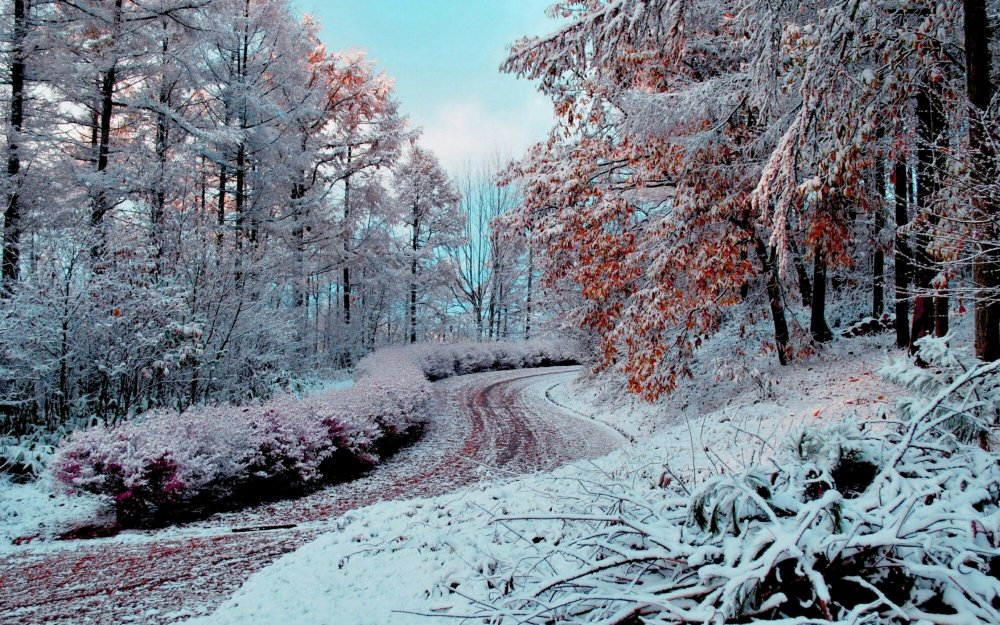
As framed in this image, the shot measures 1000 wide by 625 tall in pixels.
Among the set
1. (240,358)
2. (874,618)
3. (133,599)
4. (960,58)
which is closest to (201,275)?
(240,358)

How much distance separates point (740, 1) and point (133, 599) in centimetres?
986

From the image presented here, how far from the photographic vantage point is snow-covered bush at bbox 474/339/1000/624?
161 centimetres

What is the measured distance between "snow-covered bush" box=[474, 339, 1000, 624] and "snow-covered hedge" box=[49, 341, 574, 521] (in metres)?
6.07

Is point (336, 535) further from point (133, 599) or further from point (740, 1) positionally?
point (740, 1)

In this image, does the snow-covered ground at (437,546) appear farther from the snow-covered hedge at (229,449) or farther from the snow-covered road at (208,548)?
the snow-covered hedge at (229,449)

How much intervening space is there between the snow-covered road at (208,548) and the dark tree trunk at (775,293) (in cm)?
385

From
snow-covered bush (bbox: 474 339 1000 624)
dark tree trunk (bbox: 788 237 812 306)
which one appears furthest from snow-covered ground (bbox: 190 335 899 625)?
dark tree trunk (bbox: 788 237 812 306)

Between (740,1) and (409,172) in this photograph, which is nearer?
(740,1)

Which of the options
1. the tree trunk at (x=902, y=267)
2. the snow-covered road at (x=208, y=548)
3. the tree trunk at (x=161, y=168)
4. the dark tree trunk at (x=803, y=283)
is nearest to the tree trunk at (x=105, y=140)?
the tree trunk at (x=161, y=168)

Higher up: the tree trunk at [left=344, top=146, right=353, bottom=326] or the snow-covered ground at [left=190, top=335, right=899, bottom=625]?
the tree trunk at [left=344, top=146, right=353, bottom=326]

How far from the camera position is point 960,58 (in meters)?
6.13

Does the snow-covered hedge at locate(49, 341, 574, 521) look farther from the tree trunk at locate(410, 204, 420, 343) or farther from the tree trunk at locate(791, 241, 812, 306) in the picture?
the tree trunk at locate(410, 204, 420, 343)

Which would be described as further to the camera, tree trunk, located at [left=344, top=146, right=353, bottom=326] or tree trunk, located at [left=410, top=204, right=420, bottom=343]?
tree trunk, located at [left=410, top=204, right=420, bottom=343]

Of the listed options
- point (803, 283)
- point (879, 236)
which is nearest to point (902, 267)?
point (879, 236)
